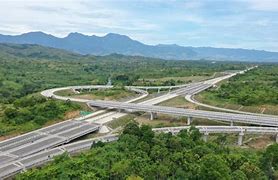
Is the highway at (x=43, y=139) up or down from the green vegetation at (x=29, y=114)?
down

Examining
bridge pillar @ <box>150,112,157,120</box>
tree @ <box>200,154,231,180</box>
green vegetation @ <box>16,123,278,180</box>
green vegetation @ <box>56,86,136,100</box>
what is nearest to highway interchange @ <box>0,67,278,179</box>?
bridge pillar @ <box>150,112,157,120</box>

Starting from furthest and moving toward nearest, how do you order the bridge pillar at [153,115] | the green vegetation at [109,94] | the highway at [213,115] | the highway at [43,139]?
1. the green vegetation at [109,94]
2. the bridge pillar at [153,115]
3. the highway at [213,115]
4. the highway at [43,139]

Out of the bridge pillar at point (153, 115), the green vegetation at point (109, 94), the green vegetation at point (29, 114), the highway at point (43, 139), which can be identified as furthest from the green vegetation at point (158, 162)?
the green vegetation at point (109, 94)

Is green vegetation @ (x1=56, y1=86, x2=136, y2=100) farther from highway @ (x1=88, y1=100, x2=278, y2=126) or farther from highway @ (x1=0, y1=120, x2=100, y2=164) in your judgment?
highway @ (x1=0, y1=120, x2=100, y2=164)

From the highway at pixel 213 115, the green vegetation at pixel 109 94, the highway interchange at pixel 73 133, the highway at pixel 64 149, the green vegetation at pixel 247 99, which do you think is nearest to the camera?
the highway at pixel 64 149

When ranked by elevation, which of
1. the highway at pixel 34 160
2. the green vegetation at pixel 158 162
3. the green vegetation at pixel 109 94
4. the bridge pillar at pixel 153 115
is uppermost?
Result: the green vegetation at pixel 158 162

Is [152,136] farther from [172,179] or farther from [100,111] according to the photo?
[100,111]

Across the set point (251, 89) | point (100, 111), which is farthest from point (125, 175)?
point (251, 89)

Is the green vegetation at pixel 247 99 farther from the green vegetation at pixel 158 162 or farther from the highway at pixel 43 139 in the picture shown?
the green vegetation at pixel 158 162

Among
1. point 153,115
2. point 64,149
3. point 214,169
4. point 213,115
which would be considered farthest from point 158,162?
point 153,115
